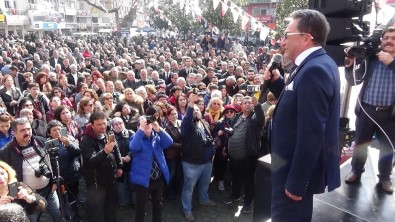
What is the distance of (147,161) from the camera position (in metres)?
4.27

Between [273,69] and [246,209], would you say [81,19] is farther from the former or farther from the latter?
[273,69]

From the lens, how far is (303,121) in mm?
2111

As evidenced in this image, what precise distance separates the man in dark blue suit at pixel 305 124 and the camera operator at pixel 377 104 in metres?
1.21

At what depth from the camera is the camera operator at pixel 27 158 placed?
3703 mm

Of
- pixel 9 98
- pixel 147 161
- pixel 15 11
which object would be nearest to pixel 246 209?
pixel 147 161

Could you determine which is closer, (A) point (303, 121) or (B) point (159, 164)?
(A) point (303, 121)

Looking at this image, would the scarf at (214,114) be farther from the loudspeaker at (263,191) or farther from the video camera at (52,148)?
the video camera at (52,148)

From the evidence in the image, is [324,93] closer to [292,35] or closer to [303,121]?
[303,121]

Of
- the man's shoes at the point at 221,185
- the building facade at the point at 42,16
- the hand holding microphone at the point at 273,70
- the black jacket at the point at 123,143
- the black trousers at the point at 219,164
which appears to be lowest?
the man's shoes at the point at 221,185

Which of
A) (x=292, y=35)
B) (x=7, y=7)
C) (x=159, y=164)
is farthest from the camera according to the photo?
(x=7, y=7)

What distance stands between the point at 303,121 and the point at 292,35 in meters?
0.61

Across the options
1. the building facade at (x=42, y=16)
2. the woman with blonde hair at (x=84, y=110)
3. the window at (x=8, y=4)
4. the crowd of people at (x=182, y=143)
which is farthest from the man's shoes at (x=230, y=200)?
the window at (x=8, y=4)

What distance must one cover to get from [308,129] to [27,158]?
3194mm

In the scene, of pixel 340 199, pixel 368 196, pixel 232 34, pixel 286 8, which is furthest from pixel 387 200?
pixel 232 34
